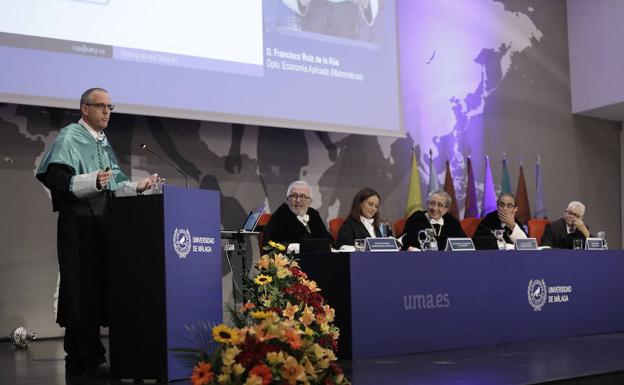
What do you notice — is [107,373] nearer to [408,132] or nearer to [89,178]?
[89,178]

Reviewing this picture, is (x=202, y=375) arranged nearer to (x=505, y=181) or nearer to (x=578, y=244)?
(x=578, y=244)

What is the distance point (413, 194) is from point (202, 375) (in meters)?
6.23

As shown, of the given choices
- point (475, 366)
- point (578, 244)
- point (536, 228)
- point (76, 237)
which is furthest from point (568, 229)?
point (76, 237)

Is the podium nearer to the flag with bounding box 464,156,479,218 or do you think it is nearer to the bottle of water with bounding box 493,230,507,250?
the bottle of water with bounding box 493,230,507,250

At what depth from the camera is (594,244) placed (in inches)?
221

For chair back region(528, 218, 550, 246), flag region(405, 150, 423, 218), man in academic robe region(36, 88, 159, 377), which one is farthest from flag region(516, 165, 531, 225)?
man in academic robe region(36, 88, 159, 377)

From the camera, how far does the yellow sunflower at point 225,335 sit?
1.87m

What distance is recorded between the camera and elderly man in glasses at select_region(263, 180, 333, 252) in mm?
5375

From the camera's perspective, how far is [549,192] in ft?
31.1

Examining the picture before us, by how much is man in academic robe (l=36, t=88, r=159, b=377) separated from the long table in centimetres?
112

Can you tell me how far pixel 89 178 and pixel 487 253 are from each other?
234cm

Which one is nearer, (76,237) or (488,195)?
(76,237)

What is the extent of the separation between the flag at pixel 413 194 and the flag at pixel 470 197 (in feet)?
2.14

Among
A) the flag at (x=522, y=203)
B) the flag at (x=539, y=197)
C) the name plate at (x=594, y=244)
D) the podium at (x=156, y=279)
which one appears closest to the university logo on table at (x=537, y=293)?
the name plate at (x=594, y=244)
